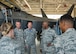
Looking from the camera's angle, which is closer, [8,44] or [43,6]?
[8,44]

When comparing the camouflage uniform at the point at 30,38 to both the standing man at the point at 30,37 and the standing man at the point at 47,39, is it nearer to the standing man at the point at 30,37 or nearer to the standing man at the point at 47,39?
the standing man at the point at 30,37

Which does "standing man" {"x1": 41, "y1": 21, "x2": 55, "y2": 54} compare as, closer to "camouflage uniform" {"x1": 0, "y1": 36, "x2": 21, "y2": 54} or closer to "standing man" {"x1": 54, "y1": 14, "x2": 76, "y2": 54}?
"camouflage uniform" {"x1": 0, "y1": 36, "x2": 21, "y2": 54}

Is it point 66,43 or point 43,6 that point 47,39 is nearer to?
point 66,43

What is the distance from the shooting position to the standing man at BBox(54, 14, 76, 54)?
2178 millimetres

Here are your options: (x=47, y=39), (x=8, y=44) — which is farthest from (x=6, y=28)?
(x=47, y=39)

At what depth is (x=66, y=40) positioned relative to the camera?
2199mm

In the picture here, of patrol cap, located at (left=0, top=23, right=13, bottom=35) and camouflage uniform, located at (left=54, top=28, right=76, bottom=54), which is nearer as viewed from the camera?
camouflage uniform, located at (left=54, top=28, right=76, bottom=54)

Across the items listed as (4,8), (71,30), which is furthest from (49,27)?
(71,30)

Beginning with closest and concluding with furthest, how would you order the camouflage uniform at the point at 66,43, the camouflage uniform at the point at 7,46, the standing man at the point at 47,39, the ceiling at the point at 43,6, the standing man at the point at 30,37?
the camouflage uniform at the point at 66,43, the camouflage uniform at the point at 7,46, the standing man at the point at 47,39, the standing man at the point at 30,37, the ceiling at the point at 43,6

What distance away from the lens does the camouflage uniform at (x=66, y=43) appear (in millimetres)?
2176

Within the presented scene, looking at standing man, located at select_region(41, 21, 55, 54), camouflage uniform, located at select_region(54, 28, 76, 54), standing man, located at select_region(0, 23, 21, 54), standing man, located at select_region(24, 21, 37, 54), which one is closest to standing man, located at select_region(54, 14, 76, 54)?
camouflage uniform, located at select_region(54, 28, 76, 54)

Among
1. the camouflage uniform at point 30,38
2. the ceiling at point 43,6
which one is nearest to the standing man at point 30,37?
the camouflage uniform at point 30,38

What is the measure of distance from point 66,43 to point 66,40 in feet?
0.11

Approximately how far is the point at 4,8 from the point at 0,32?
40 cm
